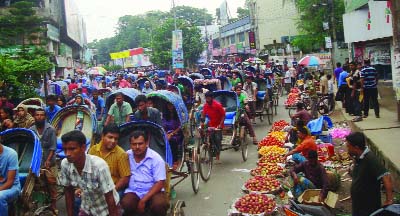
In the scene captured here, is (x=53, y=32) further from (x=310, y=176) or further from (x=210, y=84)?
(x=310, y=176)

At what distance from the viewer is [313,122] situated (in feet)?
33.0

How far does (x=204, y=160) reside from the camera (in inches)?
345

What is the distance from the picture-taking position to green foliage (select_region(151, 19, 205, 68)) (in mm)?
42406

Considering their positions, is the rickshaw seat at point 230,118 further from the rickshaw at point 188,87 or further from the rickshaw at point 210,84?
the rickshaw at point 210,84

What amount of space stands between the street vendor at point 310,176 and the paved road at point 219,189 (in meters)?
1.22

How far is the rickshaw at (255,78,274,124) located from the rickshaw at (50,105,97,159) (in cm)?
697

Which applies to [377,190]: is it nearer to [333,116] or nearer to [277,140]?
[277,140]

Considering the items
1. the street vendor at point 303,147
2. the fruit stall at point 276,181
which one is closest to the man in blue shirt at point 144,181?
the fruit stall at point 276,181

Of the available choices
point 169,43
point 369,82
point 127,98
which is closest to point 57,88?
point 127,98

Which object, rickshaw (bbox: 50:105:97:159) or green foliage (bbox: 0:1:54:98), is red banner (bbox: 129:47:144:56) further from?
rickshaw (bbox: 50:105:97:159)

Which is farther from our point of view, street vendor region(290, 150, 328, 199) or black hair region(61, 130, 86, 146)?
street vendor region(290, 150, 328, 199)

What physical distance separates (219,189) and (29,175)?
362 cm

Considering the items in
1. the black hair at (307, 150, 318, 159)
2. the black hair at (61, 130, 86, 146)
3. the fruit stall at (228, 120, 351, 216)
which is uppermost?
the black hair at (61, 130, 86, 146)

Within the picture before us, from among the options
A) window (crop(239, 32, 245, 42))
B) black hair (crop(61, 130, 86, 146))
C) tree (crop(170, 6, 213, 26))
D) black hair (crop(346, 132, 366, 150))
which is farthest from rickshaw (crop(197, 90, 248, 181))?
tree (crop(170, 6, 213, 26))
